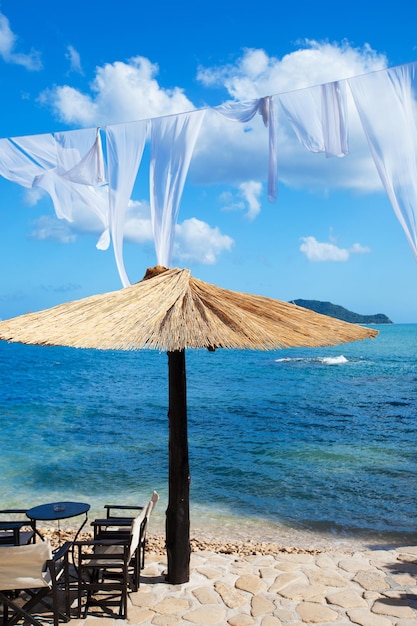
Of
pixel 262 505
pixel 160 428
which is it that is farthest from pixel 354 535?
pixel 160 428

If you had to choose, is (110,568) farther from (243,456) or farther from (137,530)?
(243,456)

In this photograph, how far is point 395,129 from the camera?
4.51 m

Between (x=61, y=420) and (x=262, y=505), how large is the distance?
11352 millimetres

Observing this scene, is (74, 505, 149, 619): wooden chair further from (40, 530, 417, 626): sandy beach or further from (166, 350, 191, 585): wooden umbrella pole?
(166, 350, 191, 585): wooden umbrella pole

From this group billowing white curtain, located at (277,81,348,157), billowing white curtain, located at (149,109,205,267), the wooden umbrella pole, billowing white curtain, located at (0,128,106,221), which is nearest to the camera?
the wooden umbrella pole

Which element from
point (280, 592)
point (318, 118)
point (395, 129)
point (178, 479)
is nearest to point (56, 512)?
point (178, 479)

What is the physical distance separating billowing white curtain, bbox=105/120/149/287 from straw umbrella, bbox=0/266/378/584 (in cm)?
61

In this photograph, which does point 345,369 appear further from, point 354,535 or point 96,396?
point 354,535

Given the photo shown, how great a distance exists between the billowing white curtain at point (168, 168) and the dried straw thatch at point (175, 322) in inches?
16.2

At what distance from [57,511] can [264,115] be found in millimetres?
3785

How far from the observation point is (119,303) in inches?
178

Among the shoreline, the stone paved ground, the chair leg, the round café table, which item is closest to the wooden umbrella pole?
the stone paved ground

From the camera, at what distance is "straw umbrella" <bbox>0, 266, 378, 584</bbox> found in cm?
404

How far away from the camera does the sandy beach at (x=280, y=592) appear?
4.29 meters
